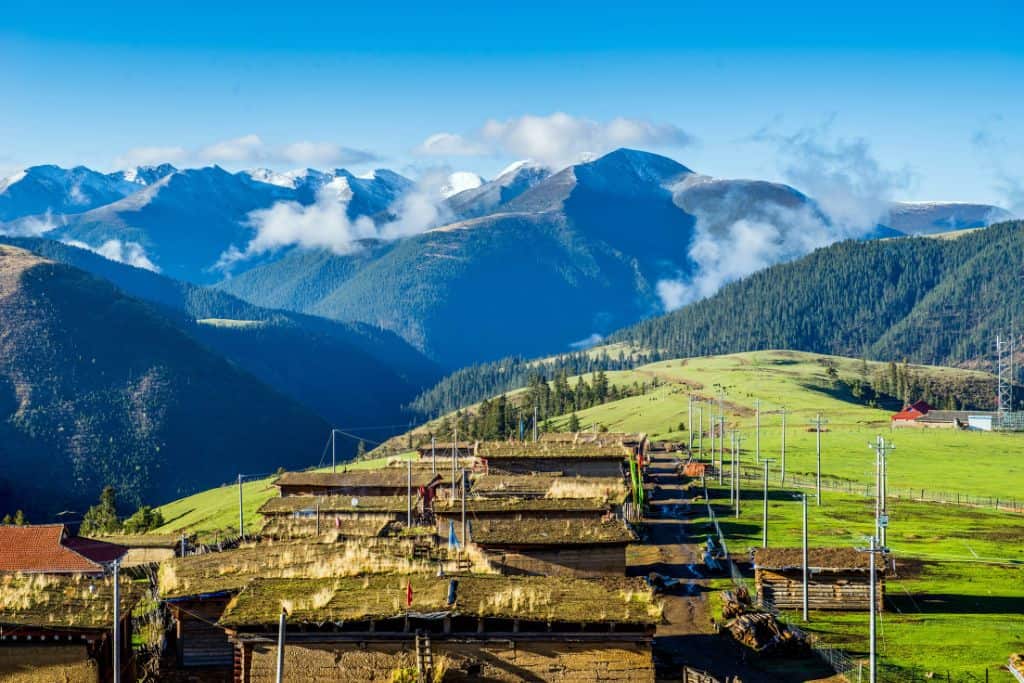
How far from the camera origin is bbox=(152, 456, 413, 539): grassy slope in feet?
Result: 341

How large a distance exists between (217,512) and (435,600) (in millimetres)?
100654

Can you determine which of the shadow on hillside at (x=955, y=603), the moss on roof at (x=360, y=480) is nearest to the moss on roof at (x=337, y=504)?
the moss on roof at (x=360, y=480)

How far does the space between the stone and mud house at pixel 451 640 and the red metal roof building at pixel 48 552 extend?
1578 inches

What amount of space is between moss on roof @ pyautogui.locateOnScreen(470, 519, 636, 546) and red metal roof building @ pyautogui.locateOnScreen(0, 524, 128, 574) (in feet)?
94.8

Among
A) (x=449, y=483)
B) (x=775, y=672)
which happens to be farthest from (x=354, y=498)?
(x=775, y=672)

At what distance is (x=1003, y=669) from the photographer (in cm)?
4191

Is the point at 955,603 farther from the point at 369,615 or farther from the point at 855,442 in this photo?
the point at 855,442

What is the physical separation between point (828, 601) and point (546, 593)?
93.2 ft

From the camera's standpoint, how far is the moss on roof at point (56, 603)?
103 feet

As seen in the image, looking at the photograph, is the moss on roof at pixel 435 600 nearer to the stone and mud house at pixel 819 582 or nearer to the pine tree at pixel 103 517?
the stone and mud house at pixel 819 582

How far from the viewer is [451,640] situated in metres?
30.3

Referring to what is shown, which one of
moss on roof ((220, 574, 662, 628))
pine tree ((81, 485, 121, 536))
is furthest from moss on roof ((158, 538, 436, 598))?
pine tree ((81, 485, 121, 536))

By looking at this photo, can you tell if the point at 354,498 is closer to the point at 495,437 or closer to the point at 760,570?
the point at 760,570

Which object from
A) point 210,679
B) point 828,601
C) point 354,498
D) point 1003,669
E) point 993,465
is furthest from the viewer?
point 993,465
